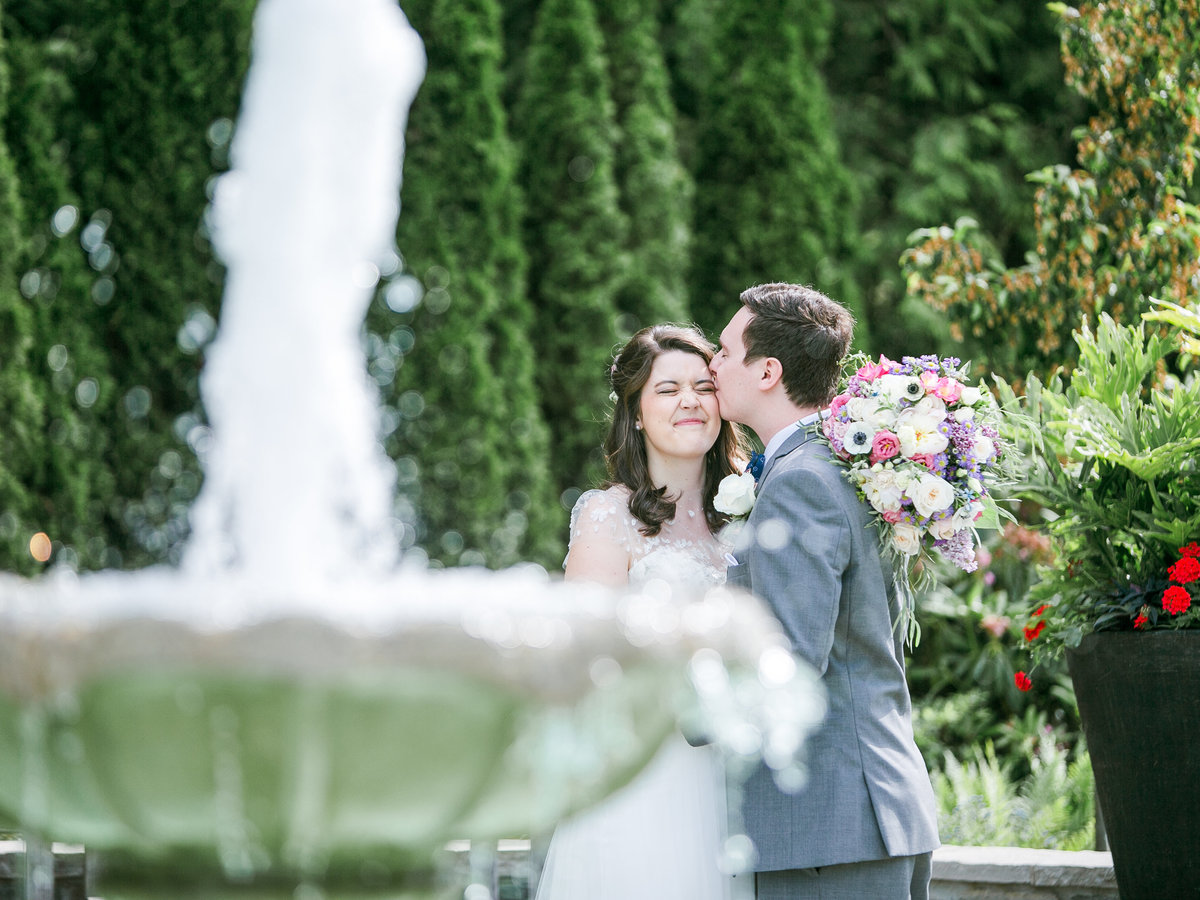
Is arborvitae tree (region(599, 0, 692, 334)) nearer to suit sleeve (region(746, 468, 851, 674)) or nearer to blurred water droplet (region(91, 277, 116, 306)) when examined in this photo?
blurred water droplet (region(91, 277, 116, 306))

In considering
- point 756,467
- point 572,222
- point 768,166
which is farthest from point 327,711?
point 768,166

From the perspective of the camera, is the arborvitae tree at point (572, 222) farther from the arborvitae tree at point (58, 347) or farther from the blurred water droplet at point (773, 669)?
the blurred water droplet at point (773, 669)

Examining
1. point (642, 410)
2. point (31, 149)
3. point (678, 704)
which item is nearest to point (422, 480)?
point (31, 149)

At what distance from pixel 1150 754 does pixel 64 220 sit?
7.31 metres

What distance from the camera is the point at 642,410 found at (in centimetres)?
384

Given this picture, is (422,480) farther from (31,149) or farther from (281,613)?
(281,613)

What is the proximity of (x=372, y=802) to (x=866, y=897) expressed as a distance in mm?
1626

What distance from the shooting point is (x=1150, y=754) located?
3361 millimetres

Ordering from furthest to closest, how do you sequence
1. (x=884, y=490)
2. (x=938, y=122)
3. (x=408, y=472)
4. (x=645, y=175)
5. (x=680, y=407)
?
1. (x=938, y=122)
2. (x=645, y=175)
3. (x=408, y=472)
4. (x=680, y=407)
5. (x=884, y=490)

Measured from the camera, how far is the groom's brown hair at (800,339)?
3209 mm

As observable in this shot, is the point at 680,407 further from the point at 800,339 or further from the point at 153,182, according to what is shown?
the point at 153,182

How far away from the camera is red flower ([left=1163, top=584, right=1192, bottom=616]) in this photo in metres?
3.38

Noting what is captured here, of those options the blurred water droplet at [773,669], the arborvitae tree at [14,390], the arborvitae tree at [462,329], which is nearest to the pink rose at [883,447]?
the blurred water droplet at [773,669]

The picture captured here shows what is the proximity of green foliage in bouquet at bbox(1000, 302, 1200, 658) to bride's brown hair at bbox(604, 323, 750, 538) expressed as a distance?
85cm
